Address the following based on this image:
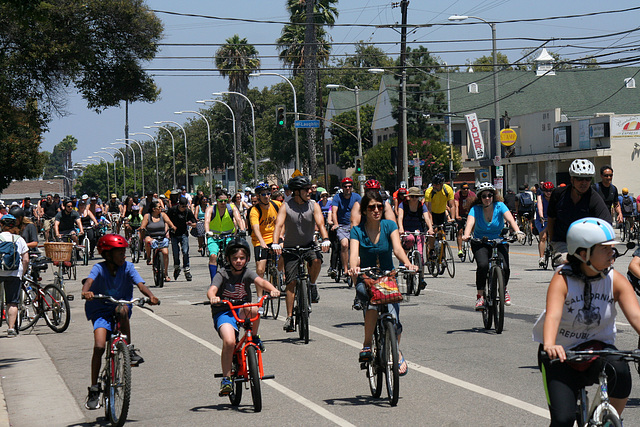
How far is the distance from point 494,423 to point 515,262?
53.1 feet

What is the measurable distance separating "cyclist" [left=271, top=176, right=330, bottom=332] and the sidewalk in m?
3.05

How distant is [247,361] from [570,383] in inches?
134

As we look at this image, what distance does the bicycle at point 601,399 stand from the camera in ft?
15.0

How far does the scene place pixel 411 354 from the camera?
10.3 metres

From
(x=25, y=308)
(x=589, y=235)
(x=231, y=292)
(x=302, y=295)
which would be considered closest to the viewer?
(x=589, y=235)

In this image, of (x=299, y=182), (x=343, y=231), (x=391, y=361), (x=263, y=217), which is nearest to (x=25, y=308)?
(x=263, y=217)

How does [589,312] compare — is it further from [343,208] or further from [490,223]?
[343,208]

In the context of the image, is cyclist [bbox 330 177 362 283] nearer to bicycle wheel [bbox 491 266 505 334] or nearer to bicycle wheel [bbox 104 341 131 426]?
bicycle wheel [bbox 491 266 505 334]

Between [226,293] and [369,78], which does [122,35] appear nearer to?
[226,293]

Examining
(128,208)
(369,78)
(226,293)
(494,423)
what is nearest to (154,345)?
(226,293)

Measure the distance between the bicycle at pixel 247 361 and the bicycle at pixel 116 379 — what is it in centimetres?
91

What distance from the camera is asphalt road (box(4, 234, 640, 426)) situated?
7551 mm

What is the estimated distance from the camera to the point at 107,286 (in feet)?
26.1

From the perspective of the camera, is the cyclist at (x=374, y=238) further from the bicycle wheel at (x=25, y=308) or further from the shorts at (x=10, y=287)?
the bicycle wheel at (x=25, y=308)
